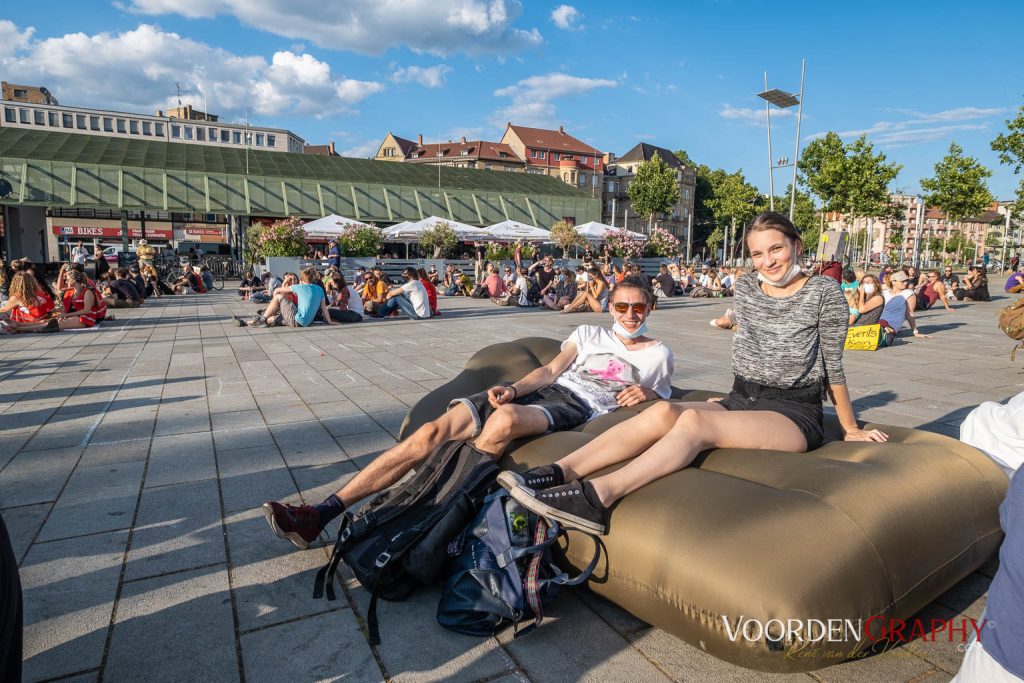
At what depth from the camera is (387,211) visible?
35938 millimetres

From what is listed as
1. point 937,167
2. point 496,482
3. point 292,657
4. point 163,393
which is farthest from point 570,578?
point 937,167

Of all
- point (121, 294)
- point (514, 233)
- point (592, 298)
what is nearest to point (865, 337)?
point (592, 298)

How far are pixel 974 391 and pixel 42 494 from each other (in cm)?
882

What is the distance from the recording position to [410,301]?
1464cm

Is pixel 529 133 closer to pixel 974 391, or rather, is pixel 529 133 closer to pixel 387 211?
pixel 387 211

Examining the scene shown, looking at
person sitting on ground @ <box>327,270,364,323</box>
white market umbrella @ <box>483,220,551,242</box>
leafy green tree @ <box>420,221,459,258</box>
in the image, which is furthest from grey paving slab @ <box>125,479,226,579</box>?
leafy green tree @ <box>420,221,459,258</box>

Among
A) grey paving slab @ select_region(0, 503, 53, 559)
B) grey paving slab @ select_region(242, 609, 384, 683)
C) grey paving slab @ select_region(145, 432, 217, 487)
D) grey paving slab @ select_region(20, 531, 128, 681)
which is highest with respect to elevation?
grey paving slab @ select_region(145, 432, 217, 487)

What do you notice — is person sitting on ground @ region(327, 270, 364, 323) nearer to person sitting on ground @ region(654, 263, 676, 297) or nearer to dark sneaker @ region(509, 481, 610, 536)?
person sitting on ground @ region(654, 263, 676, 297)

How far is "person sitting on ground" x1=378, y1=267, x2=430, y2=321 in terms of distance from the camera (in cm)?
1450

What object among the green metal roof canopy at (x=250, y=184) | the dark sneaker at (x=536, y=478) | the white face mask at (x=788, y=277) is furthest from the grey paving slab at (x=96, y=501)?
the green metal roof canopy at (x=250, y=184)

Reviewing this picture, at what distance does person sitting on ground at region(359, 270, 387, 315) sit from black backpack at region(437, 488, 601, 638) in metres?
12.4

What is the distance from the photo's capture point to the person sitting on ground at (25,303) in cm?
1131

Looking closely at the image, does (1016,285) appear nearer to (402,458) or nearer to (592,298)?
(402,458)

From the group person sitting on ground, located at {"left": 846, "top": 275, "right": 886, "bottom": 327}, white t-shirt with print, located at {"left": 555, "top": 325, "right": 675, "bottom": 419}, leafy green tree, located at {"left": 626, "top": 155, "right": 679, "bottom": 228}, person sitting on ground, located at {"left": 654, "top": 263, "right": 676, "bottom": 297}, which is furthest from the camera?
leafy green tree, located at {"left": 626, "top": 155, "right": 679, "bottom": 228}
